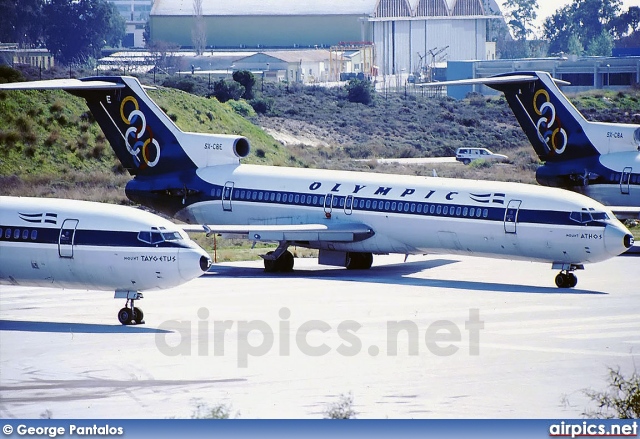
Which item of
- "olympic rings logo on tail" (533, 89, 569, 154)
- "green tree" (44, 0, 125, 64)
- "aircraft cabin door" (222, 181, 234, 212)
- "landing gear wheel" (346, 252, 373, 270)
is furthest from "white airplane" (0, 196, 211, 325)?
"green tree" (44, 0, 125, 64)

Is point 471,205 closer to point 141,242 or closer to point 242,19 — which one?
point 141,242

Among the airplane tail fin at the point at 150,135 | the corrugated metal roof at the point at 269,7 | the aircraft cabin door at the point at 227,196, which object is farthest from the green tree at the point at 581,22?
the aircraft cabin door at the point at 227,196

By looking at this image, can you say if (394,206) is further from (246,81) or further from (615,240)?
(246,81)

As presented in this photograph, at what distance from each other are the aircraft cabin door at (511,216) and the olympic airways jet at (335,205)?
3 cm

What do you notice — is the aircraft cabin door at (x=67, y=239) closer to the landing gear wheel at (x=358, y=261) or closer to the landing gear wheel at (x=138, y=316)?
the landing gear wheel at (x=138, y=316)

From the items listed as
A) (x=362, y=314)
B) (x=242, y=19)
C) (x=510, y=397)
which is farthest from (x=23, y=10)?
(x=510, y=397)

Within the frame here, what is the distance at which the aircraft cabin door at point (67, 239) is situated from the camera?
98.5 feet

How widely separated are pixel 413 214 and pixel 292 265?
447cm

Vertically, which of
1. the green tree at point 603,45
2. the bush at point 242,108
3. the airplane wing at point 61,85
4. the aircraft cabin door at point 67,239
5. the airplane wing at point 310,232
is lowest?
the airplane wing at point 310,232

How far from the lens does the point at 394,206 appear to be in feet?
128

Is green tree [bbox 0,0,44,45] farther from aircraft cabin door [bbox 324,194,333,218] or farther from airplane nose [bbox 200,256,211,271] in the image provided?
airplane nose [bbox 200,256,211,271]

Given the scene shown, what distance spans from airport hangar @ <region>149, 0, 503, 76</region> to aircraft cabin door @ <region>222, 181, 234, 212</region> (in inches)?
4437

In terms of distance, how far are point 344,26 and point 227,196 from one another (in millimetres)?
121829

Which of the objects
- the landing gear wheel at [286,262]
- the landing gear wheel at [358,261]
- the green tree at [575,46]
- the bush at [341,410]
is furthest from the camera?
the green tree at [575,46]
